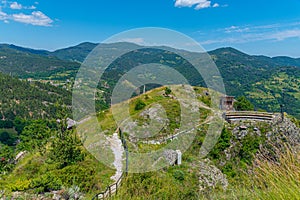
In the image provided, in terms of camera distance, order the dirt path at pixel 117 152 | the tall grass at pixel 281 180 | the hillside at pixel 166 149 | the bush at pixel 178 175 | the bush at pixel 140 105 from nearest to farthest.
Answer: the tall grass at pixel 281 180 < the hillside at pixel 166 149 < the dirt path at pixel 117 152 < the bush at pixel 178 175 < the bush at pixel 140 105

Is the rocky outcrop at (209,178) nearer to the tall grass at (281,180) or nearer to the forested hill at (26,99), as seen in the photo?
the tall grass at (281,180)

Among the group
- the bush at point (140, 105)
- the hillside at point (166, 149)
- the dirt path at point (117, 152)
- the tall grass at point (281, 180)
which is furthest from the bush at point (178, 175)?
the bush at point (140, 105)

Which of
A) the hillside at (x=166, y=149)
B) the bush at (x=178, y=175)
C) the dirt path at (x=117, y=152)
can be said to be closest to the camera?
the hillside at (x=166, y=149)

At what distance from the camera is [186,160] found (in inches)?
701

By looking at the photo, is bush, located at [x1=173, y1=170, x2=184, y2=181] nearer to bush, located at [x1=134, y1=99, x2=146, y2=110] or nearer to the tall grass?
the tall grass

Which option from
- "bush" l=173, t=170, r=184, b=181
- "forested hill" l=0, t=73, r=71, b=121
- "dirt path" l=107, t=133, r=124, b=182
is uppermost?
"dirt path" l=107, t=133, r=124, b=182

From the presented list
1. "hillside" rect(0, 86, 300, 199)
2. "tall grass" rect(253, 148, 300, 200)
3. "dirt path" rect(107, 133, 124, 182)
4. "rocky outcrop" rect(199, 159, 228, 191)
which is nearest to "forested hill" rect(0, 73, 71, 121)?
"hillside" rect(0, 86, 300, 199)

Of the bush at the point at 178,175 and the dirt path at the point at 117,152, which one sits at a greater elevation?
the dirt path at the point at 117,152

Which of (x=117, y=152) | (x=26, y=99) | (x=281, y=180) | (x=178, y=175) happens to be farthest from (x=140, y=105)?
(x=26, y=99)

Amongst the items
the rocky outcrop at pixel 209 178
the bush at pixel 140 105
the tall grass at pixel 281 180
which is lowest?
the rocky outcrop at pixel 209 178

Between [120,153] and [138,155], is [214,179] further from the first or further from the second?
[120,153]

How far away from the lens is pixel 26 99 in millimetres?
118938

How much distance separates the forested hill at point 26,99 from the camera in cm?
10780

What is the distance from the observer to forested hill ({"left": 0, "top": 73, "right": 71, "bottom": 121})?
354 ft
